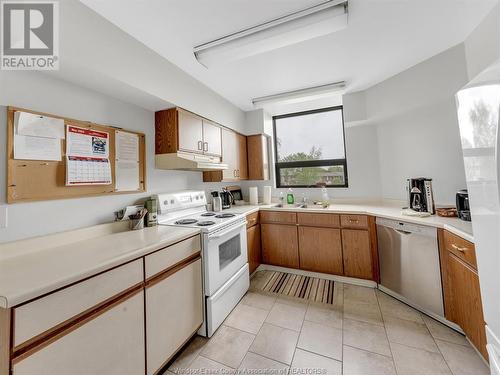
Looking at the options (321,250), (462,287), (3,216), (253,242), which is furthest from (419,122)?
(3,216)

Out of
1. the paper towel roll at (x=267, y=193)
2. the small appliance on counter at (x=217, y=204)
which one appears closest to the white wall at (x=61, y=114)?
the small appliance on counter at (x=217, y=204)

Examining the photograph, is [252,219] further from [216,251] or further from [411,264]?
[411,264]

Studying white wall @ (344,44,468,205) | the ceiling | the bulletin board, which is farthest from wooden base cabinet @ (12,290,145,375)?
white wall @ (344,44,468,205)

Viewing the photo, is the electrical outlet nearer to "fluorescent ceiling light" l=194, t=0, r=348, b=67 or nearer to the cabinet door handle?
"fluorescent ceiling light" l=194, t=0, r=348, b=67

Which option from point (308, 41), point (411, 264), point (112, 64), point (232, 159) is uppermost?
point (308, 41)

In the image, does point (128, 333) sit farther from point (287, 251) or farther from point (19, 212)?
point (287, 251)

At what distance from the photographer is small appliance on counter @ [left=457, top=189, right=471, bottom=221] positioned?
159 centimetres

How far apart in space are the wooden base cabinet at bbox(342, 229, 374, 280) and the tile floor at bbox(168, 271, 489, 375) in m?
0.34

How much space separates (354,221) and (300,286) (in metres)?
0.98

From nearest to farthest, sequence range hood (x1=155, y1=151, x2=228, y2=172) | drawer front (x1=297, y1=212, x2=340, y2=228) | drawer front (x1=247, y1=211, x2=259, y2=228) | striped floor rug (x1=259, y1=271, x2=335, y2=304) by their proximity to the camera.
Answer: range hood (x1=155, y1=151, x2=228, y2=172) → striped floor rug (x1=259, y1=271, x2=335, y2=304) → drawer front (x1=297, y1=212, x2=340, y2=228) → drawer front (x1=247, y1=211, x2=259, y2=228)

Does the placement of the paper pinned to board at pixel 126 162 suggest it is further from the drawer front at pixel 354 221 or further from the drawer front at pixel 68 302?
the drawer front at pixel 354 221

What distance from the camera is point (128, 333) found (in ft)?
3.49

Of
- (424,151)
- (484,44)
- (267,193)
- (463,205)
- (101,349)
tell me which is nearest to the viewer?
(101,349)

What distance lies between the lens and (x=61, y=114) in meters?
1.33
